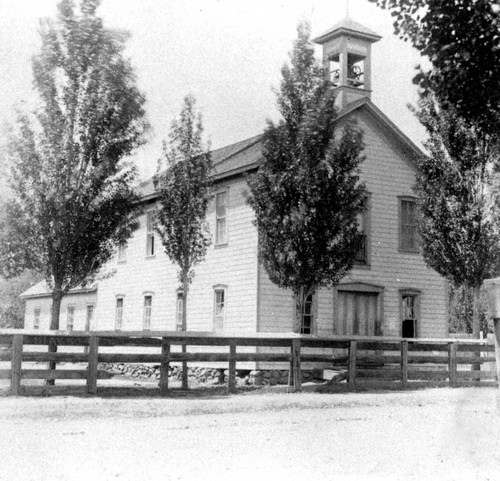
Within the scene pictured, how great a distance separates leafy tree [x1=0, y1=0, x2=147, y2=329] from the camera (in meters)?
15.9

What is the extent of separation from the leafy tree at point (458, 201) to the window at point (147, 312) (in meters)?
10.3

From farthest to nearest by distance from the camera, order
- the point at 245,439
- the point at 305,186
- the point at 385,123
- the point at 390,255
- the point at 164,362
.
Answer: the point at 385,123
the point at 390,255
the point at 305,186
the point at 164,362
the point at 245,439

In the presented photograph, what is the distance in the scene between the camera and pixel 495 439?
9.28 m

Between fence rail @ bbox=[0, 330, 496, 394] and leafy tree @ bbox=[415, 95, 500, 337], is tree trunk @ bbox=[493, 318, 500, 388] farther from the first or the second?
leafy tree @ bbox=[415, 95, 500, 337]

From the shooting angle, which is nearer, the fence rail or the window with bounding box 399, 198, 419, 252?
the fence rail

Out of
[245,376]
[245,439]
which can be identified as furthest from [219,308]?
[245,439]

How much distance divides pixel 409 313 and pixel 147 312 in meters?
9.22

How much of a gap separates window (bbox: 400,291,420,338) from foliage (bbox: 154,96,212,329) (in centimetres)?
781

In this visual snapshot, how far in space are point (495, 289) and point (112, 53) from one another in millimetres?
13330

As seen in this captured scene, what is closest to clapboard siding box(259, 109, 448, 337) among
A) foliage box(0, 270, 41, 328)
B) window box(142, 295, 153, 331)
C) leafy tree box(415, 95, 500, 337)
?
leafy tree box(415, 95, 500, 337)

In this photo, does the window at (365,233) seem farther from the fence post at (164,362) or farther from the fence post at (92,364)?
Answer: the fence post at (92,364)

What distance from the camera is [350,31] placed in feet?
81.0

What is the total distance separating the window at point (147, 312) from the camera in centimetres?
2699

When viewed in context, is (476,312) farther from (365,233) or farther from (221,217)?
(221,217)
